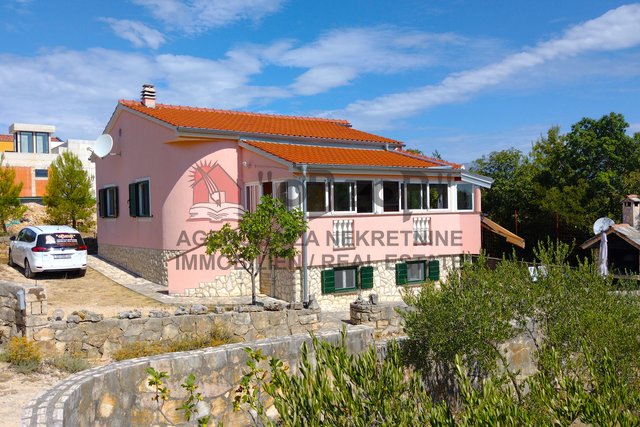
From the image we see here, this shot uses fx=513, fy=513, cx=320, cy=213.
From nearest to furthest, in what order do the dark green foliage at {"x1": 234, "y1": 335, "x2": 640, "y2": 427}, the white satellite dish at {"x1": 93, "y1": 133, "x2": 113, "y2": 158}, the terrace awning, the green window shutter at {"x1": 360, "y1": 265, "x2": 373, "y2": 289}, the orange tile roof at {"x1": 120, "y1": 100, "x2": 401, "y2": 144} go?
the dark green foliage at {"x1": 234, "y1": 335, "x2": 640, "y2": 427} < the green window shutter at {"x1": 360, "y1": 265, "x2": 373, "y2": 289} < the orange tile roof at {"x1": 120, "y1": 100, "x2": 401, "y2": 144} < the white satellite dish at {"x1": 93, "y1": 133, "x2": 113, "y2": 158} < the terrace awning

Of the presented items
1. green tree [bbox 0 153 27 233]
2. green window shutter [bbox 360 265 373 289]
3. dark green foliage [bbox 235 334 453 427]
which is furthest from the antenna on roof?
green tree [bbox 0 153 27 233]

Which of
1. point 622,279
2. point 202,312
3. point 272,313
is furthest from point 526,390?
point 202,312

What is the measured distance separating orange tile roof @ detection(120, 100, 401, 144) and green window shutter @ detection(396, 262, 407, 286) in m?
5.81

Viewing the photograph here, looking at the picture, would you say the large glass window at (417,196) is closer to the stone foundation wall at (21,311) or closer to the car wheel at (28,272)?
the stone foundation wall at (21,311)

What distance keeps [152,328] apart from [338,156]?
9.74 metres

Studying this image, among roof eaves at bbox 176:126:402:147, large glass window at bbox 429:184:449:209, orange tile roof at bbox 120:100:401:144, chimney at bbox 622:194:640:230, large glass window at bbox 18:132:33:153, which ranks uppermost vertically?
large glass window at bbox 18:132:33:153

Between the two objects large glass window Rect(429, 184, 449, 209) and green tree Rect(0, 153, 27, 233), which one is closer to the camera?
large glass window Rect(429, 184, 449, 209)

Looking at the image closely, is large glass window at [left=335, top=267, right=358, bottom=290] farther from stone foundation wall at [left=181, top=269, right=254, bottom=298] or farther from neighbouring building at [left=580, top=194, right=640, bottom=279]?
neighbouring building at [left=580, top=194, right=640, bottom=279]

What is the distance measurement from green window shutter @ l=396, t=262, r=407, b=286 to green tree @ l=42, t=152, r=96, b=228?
1964 cm

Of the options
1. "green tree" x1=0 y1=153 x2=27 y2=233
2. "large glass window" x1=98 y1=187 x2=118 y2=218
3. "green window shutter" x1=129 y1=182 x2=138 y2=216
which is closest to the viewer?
"green window shutter" x1=129 y1=182 x2=138 y2=216

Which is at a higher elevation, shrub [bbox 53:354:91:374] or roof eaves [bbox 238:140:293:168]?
roof eaves [bbox 238:140:293:168]

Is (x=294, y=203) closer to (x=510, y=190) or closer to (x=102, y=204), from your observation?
(x=102, y=204)

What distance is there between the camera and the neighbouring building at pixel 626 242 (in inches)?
797

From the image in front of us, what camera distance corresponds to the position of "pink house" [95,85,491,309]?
16.9 m
